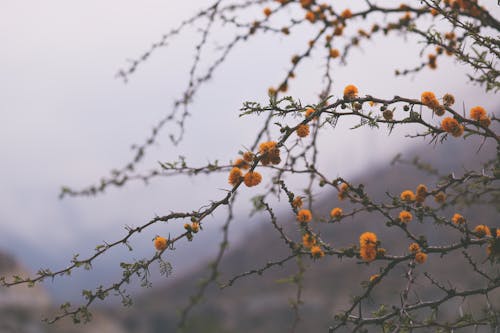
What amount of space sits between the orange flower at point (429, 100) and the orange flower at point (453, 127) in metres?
0.11

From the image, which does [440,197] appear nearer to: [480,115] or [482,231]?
[482,231]

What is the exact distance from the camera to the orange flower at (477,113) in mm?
2260

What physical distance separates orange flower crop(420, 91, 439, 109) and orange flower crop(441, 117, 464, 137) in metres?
0.11

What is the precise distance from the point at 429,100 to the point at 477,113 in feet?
1.18

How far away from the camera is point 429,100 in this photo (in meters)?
2.11

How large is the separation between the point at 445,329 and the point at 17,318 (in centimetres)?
2920

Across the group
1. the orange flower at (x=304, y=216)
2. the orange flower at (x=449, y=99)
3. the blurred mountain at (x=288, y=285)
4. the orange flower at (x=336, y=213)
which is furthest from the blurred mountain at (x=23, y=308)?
the orange flower at (x=449, y=99)

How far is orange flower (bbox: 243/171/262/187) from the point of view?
6.57 feet

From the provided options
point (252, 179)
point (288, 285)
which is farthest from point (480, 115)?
point (288, 285)

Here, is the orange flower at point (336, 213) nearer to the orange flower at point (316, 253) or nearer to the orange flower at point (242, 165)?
the orange flower at point (316, 253)

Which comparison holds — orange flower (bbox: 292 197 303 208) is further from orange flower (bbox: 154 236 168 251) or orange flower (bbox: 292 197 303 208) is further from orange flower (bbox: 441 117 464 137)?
orange flower (bbox: 441 117 464 137)

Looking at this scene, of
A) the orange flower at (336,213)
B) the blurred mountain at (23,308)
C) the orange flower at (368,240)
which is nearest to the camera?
the orange flower at (368,240)

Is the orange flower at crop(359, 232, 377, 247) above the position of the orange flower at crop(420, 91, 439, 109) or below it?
below

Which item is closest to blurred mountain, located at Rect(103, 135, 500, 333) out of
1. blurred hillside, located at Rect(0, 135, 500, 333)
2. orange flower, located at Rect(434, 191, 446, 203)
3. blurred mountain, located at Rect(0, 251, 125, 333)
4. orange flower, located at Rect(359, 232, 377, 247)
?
blurred hillside, located at Rect(0, 135, 500, 333)
